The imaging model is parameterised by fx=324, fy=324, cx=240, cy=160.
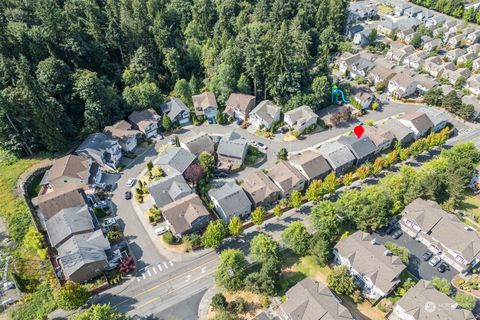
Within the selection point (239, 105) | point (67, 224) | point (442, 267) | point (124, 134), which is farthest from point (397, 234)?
point (124, 134)

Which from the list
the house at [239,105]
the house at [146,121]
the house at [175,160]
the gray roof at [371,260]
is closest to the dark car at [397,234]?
the gray roof at [371,260]

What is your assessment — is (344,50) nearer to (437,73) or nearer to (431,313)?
(437,73)

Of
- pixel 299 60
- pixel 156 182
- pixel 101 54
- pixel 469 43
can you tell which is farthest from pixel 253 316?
pixel 469 43

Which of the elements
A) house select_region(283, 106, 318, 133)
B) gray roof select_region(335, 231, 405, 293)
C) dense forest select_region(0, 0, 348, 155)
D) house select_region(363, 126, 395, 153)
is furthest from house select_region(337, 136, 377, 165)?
gray roof select_region(335, 231, 405, 293)

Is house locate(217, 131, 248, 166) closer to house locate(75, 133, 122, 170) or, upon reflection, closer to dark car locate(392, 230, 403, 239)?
house locate(75, 133, 122, 170)

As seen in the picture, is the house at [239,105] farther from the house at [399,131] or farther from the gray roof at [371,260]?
the gray roof at [371,260]

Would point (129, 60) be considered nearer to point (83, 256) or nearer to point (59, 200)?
point (59, 200)
